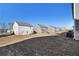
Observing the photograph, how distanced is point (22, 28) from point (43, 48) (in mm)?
437

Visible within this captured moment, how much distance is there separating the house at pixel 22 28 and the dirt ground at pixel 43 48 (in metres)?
0.13

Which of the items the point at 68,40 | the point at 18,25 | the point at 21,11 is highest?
the point at 21,11

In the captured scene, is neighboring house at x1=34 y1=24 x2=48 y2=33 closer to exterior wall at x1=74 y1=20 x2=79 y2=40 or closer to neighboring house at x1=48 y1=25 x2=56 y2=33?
neighboring house at x1=48 y1=25 x2=56 y2=33

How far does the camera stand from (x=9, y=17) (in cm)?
279

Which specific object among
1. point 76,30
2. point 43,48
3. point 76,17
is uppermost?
point 76,17

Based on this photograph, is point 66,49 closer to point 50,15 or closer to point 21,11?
point 50,15

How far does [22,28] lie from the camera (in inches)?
112

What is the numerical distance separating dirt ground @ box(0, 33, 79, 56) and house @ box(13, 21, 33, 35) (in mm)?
135

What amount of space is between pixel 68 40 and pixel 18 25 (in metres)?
0.77

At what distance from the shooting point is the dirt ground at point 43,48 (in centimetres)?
272

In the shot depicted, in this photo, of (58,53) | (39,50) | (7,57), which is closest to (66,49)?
(58,53)

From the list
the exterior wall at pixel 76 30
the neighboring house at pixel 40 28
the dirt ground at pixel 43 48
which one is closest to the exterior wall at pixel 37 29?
the neighboring house at pixel 40 28

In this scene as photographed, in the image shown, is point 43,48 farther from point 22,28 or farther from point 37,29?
point 22,28

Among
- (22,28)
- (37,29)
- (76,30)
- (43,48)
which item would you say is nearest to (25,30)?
(22,28)
